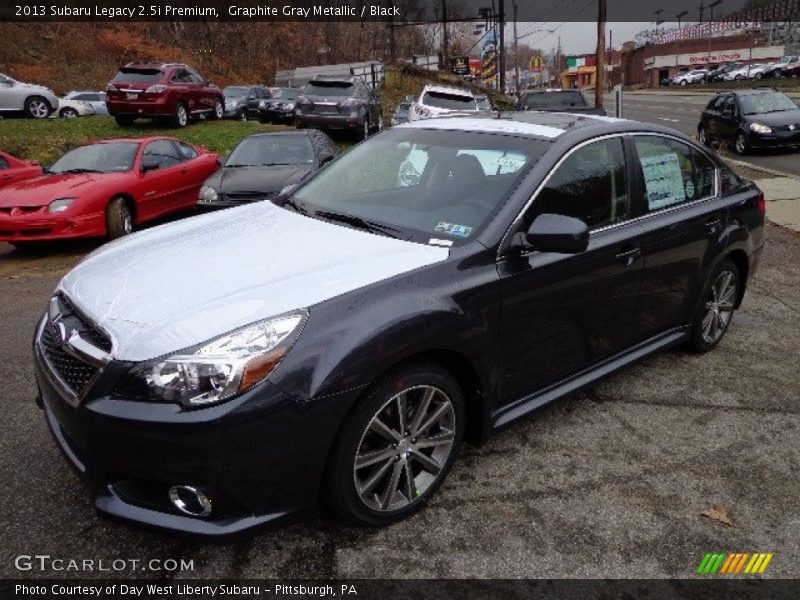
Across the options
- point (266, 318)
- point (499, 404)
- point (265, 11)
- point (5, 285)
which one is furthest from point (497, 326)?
point (265, 11)

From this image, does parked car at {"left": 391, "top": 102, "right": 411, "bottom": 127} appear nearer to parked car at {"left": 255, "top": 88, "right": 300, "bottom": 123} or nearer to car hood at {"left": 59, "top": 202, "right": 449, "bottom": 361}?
parked car at {"left": 255, "top": 88, "right": 300, "bottom": 123}

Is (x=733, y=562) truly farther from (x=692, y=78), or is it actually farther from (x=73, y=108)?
(x=692, y=78)

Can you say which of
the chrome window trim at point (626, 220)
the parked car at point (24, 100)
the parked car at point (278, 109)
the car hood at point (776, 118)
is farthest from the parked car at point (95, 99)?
the chrome window trim at point (626, 220)

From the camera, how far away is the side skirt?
3.30 meters

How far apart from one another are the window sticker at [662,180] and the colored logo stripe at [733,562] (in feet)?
6.42

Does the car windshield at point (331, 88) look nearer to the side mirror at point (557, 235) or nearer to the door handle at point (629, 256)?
the door handle at point (629, 256)

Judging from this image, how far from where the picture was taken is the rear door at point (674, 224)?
3.96 metres

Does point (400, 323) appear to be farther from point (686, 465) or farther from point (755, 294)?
point (755, 294)

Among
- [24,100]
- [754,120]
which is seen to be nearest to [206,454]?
[754,120]

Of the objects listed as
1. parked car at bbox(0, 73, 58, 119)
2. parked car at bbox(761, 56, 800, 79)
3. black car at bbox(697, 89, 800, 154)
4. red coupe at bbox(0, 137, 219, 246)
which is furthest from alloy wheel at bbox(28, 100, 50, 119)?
parked car at bbox(761, 56, 800, 79)

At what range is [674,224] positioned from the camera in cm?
407

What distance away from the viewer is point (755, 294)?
6359 mm

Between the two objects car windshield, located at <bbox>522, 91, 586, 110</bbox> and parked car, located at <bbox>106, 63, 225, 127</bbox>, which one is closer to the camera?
parked car, located at <bbox>106, 63, 225, 127</bbox>

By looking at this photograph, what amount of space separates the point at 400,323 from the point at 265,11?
196 feet
